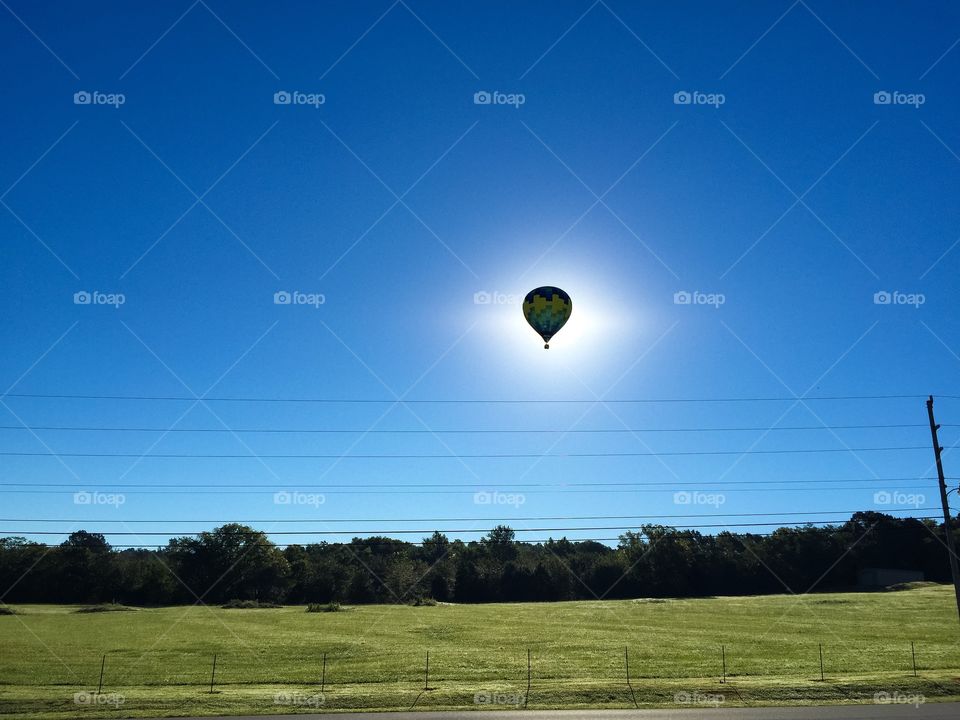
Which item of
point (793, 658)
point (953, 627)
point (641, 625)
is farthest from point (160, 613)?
point (953, 627)

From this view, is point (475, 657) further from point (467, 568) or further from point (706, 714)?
point (467, 568)

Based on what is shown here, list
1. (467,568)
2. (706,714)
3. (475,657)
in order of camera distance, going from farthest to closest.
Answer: (467,568)
(475,657)
(706,714)

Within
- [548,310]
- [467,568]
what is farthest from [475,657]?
[467,568]

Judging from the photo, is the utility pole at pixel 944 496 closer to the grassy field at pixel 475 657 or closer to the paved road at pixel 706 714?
the grassy field at pixel 475 657

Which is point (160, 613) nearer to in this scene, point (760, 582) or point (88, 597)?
point (88, 597)

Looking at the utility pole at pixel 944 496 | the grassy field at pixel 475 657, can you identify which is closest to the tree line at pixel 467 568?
the grassy field at pixel 475 657

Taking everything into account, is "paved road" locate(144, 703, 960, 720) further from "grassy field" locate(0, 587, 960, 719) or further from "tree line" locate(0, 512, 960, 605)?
"tree line" locate(0, 512, 960, 605)

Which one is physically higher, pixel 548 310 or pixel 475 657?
pixel 548 310

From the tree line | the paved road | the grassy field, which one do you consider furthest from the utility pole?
the tree line
